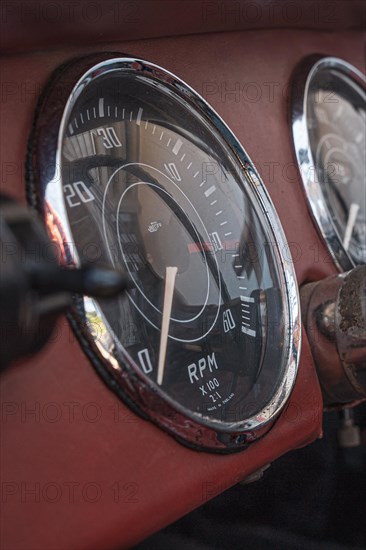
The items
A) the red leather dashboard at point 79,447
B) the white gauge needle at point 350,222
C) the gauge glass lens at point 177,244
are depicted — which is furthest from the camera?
the white gauge needle at point 350,222

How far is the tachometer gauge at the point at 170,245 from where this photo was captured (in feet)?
3.27

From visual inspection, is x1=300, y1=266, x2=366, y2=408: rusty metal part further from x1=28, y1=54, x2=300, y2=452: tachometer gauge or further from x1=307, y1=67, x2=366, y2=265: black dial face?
x1=307, y1=67, x2=366, y2=265: black dial face

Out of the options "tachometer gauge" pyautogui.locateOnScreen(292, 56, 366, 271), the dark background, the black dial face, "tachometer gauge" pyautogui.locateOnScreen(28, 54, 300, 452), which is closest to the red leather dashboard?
"tachometer gauge" pyautogui.locateOnScreen(28, 54, 300, 452)

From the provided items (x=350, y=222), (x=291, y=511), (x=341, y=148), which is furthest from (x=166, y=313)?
(x=341, y=148)

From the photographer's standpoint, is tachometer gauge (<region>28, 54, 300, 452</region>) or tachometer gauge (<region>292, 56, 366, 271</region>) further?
tachometer gauge (<region>292, 56, 366, 271</region>)

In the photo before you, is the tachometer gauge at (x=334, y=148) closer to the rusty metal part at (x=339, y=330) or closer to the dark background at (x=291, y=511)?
the rusty metal part at (x=339, y=330)

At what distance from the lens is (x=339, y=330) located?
133 cm

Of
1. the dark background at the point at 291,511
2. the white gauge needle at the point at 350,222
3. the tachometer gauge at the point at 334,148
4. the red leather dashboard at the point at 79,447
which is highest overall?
the tachometer gauge at the point at 334,148

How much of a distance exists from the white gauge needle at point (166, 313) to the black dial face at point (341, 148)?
562 millimetres

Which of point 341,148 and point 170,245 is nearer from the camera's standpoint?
point 170,245

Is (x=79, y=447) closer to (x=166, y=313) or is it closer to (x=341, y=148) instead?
(x=166, y=313)

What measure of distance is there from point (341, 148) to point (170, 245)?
2.56 feet

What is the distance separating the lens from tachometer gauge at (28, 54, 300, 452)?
998 mm

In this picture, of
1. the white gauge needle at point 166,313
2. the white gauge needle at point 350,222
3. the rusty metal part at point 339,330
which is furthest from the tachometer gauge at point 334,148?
the white gauge needle at point 166,313
